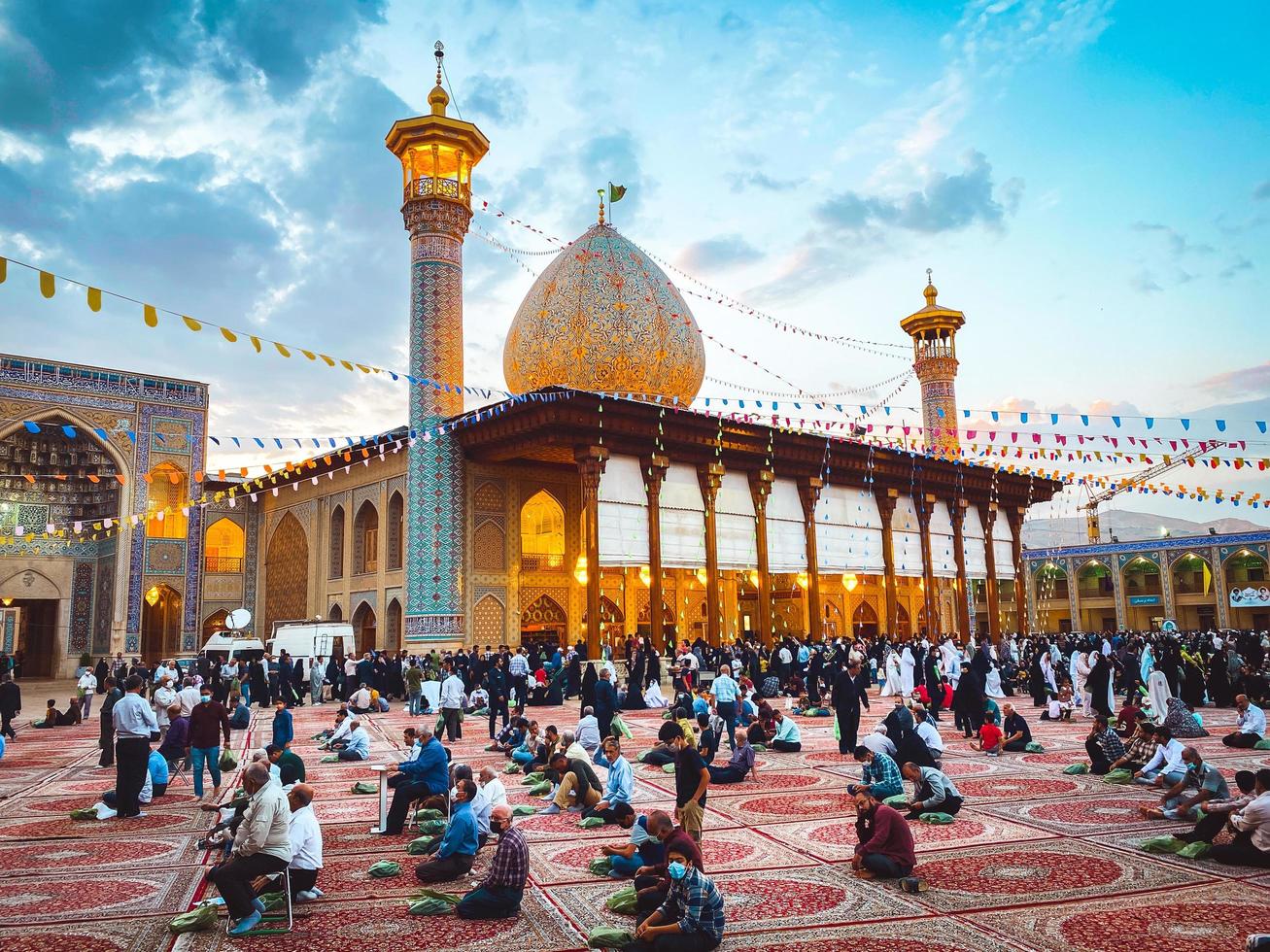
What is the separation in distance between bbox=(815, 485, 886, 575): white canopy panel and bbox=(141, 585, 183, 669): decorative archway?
17467 mm

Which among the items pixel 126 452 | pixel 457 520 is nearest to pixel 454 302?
pixel 457 520

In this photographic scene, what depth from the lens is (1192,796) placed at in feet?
24.0

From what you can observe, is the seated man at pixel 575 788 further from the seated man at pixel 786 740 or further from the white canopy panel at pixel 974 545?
the white canopy panel at pixel 974 545

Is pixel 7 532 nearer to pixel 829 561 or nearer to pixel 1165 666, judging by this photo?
pixel 829 561

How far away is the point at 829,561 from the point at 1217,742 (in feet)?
50.6

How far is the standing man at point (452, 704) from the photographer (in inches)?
494

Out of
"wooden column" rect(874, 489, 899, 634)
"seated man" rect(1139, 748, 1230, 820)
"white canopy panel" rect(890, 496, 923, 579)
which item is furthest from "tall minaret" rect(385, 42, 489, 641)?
"seated man" rect(1139, 748, 1230, 820)

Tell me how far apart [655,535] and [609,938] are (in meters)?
16.9

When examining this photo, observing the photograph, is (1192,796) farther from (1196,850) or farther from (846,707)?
(846,707)

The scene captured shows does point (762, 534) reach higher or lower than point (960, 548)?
higher

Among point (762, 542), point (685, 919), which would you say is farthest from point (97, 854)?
point (762, 542)

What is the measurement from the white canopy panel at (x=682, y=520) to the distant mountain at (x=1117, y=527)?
278 feet

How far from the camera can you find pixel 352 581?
25.2 meters

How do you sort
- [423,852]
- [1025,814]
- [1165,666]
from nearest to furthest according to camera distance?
[423,852] < [1025,814] < [1165,666]
